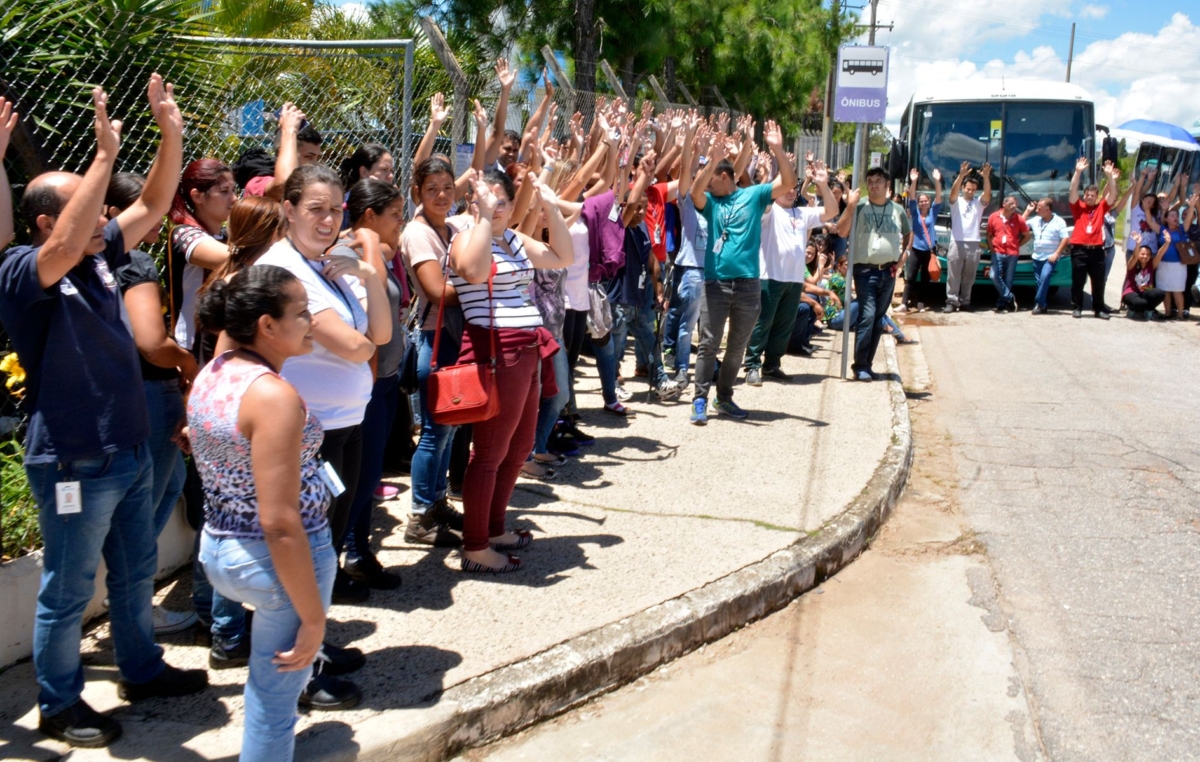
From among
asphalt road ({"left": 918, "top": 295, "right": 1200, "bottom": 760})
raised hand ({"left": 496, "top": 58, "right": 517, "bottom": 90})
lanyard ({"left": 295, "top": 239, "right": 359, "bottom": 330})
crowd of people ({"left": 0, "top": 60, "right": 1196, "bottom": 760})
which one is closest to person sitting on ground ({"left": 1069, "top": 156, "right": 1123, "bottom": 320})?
asphalt road ({"left": 918, "top": 295, "right": 1200, "bottom": 760})

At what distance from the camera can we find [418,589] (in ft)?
15.0

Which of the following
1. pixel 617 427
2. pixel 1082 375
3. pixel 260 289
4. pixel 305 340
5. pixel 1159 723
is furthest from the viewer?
pixel 1082 375

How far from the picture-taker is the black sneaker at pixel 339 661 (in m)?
3.77

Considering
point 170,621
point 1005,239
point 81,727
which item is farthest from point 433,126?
point 1005,239

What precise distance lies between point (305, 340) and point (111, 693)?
162 cm

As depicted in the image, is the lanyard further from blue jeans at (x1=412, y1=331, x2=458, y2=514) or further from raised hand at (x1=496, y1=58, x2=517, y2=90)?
raised hand at (x1=496, y1=58, x2=517, y2=90)

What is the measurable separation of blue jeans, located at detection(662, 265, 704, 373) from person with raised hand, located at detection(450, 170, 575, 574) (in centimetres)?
359

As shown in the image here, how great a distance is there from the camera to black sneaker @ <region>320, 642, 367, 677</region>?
12.4 feet

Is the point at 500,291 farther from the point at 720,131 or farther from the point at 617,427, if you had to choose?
the point at 720,131

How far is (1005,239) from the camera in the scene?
1529cm

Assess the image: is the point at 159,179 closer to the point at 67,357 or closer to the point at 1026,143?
the point at 67,357

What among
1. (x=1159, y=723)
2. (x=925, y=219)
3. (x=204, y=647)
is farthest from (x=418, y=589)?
(x=925, y=219)

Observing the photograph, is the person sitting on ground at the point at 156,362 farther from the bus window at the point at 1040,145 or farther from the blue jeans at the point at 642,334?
the bus window at the point at 1040,145

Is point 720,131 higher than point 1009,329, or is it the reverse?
point 720,131
